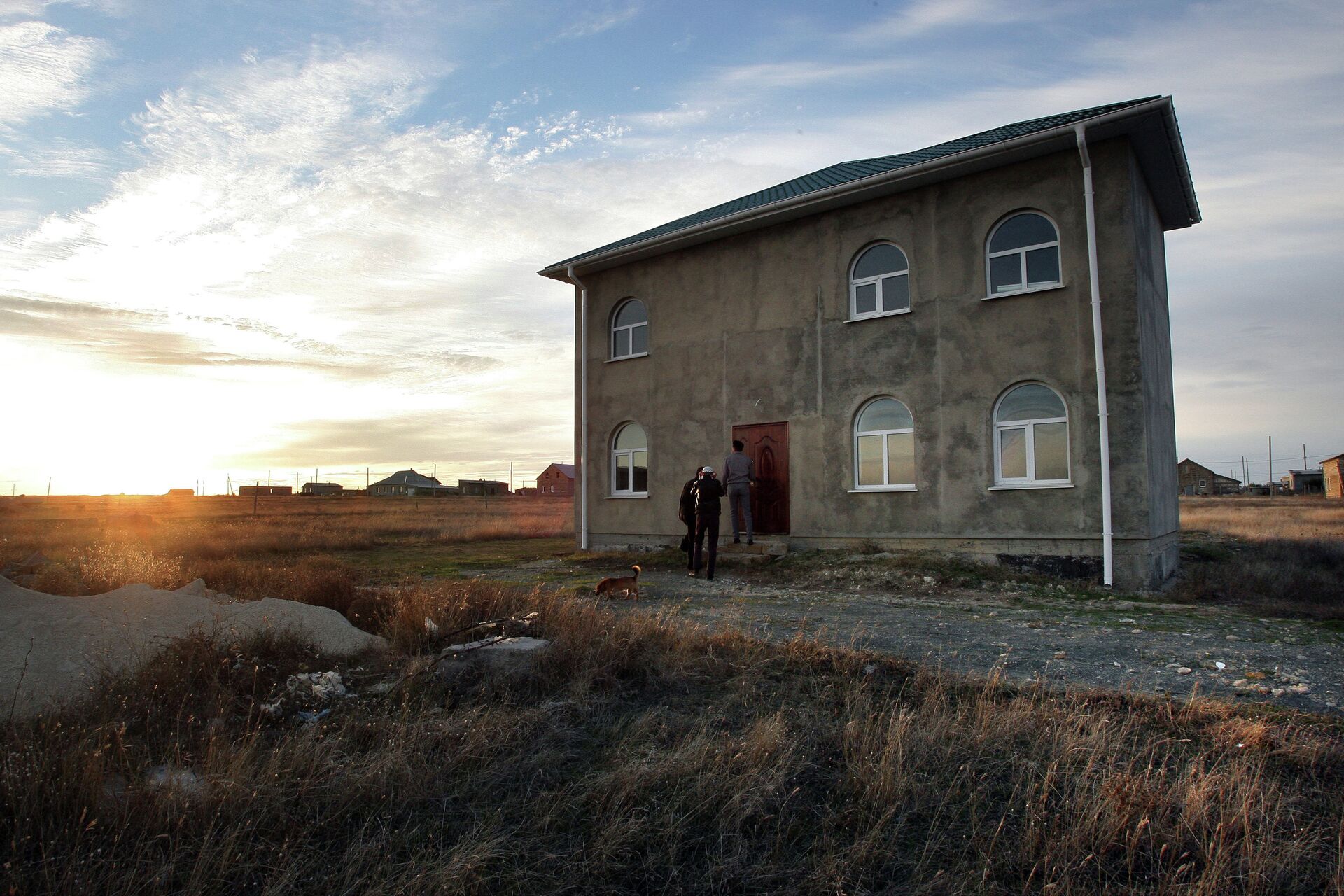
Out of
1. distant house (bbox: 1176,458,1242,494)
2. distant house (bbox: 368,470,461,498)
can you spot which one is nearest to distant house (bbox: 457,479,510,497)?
distant house (bbox: 368,470,461,498)

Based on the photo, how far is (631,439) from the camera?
17.4 metres

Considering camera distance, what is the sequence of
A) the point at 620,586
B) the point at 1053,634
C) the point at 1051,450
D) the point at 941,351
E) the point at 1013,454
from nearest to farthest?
the point at 1053,634, the point at 620,586, the point at 1051,450, the point at 1013,454, the point at 941,351

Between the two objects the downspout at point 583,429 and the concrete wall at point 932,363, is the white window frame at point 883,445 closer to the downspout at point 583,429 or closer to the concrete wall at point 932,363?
the concrete wall at point 932,363

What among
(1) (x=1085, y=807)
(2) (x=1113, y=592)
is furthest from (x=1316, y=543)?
(1) (x=1085, y=807)

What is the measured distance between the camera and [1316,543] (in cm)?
1739

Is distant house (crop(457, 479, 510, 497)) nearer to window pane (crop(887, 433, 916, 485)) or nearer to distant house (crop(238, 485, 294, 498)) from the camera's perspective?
distant house (crop(238, 485, 294, 498))

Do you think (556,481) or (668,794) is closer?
(668,794)

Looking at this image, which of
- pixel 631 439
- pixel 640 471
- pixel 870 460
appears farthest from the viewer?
pixel 631 439

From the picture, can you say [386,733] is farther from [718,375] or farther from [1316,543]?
[1316,543]

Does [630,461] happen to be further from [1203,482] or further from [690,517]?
[1203,482]

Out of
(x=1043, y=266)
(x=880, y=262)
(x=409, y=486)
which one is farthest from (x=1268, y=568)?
(x=409, y=486)

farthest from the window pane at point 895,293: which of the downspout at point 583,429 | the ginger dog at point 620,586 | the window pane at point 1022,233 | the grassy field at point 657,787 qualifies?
the grassy field at point 657,787

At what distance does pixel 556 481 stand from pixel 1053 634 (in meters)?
92.9

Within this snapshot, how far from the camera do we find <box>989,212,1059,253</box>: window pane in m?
12.1
